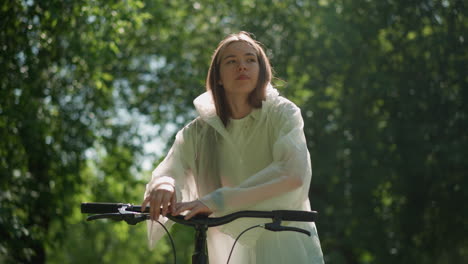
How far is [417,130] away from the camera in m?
11.9

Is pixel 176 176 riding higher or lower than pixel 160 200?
higher

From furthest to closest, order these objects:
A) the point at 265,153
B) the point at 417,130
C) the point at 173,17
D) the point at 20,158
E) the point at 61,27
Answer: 1. the point at 173,17
2. the point at 417,130
3. the point at 20,158
4. the point at 61,27
5. the point at 265,153

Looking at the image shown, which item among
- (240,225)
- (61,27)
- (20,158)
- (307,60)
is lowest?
(240,225)

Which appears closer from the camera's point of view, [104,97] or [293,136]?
[293,136]

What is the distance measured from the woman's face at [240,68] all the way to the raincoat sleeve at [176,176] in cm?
33

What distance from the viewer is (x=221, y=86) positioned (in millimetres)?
3104

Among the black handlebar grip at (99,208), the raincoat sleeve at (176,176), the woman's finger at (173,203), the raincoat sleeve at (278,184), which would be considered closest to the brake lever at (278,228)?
the raincoat sleeve at (278,184)

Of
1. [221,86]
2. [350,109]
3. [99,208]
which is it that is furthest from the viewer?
[350,109]

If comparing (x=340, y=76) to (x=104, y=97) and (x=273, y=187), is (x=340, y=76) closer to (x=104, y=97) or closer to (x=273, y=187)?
(x=104, y=97)

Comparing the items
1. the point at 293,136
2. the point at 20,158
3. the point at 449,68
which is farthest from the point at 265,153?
the point at 449,68

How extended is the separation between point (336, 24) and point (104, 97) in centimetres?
493

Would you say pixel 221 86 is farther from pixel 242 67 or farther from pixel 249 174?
pixel 249 174

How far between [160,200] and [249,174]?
2.00 ft

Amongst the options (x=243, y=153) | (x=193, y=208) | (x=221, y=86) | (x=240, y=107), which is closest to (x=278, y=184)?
(x=193, y=208)
